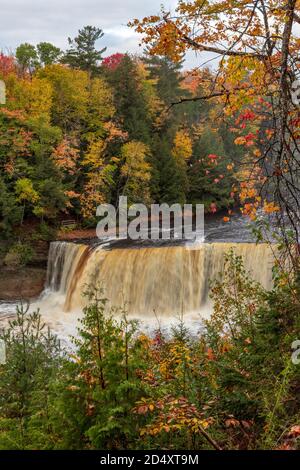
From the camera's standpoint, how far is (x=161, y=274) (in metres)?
17.9

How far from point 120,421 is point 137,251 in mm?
15230

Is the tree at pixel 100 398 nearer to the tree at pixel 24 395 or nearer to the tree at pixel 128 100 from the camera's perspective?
the tree at pixel 24 395

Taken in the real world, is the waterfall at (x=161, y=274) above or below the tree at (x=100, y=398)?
below

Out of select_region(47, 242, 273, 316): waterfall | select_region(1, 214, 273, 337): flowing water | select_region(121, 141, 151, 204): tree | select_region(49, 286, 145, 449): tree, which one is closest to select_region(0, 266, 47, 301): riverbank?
select_region(1, 214, 273, 337): flowing water

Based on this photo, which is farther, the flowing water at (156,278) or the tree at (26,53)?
the tree at (26,53)

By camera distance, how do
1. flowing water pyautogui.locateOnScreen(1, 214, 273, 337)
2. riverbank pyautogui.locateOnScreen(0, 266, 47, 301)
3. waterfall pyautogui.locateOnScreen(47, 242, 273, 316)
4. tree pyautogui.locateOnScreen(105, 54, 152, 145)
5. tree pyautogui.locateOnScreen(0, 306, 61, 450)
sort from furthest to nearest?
tree pyautogui.locateOnScreen(105, 54, 152, 145) → riverbank pyautogui.locateOnScreen(0, 266, 47, 301) → waterfall pyautogui.locateOnScreen(47, 242, 273, 316) → flowing water pyautogui.locateOnScreen(1, 214, 273, 337) → tree pyautogui.locateOnScreen(0, 306, 61, 450)

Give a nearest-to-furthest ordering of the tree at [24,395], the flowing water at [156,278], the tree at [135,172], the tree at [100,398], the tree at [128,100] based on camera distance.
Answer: the tree at [100,398] < the tree at [24,395] < the flowing water at [156,278] < the tree at [135,172] < the tree at [128,100]

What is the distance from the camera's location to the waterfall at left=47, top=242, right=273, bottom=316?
56.4 ft

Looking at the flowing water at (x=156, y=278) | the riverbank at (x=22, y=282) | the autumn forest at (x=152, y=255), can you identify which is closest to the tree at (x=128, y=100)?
the autumn forest at (x=152, y=255)

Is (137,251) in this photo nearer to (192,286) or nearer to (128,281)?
(128,281)

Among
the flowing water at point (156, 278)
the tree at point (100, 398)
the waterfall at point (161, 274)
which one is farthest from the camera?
the waterfall at point (161, 274)

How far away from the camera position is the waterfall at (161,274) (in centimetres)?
1719

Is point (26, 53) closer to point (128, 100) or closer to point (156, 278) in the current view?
point (128, 100)

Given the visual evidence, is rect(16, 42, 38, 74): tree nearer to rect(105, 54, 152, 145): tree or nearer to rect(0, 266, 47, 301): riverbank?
A: rect(105, 54, 152, 145): tree
